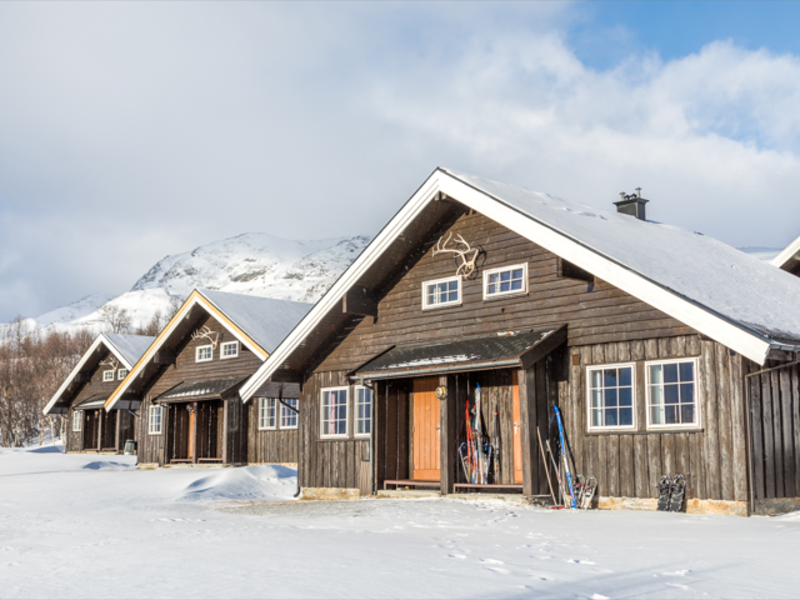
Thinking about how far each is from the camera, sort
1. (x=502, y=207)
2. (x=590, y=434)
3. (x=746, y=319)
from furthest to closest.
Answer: (x=502, y=207), (x=590, y=434), (x=746, y=319)

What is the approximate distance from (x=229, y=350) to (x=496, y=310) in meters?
12.9

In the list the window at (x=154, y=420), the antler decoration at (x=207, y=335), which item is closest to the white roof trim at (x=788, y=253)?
the antler decoration at (x=207, y=335)

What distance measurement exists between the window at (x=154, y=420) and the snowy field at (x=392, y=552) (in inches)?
555

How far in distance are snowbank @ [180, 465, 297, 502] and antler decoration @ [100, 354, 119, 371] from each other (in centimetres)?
1718

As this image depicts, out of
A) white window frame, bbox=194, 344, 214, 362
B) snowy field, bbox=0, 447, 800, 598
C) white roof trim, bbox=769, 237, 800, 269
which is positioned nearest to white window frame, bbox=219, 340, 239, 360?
white window frame, bbox=194, 344, 214, 362

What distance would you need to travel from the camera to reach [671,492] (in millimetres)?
11508

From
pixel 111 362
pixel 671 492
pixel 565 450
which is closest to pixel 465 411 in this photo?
pixel 565 450

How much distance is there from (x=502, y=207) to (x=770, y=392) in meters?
5.16

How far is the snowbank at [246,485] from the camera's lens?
55.7 ft

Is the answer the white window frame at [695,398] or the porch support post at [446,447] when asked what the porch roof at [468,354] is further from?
the white window frame at [695,398]

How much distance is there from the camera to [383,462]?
1585cm

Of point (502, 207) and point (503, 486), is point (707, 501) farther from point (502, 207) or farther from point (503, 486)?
point (502, 207)

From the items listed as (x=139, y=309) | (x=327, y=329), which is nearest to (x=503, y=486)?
(x=327, y=329)

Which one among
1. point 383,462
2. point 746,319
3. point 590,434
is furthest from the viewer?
point 383,462
